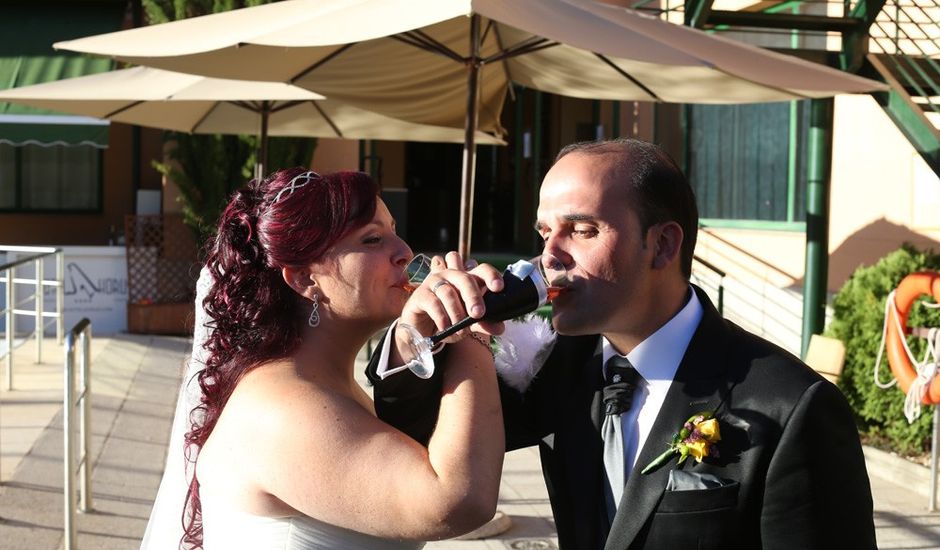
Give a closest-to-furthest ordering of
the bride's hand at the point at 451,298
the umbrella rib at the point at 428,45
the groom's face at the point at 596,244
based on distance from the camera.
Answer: the bride's hand at the point at 451,298 < the groom's face at the point at 596,244 < the umbrella rib at the point at 428,45

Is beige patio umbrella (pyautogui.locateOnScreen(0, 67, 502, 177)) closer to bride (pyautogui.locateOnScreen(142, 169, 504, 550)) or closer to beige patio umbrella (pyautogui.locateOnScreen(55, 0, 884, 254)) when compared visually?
beige patio umbrella (pyautogui.locateOnScreen(55, 0, 884, 254))

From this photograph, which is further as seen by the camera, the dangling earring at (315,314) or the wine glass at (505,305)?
the dangling earring at (315,314)

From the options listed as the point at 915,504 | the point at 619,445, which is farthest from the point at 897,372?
the point at 619,445

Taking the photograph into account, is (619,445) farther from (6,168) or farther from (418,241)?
(418,241)

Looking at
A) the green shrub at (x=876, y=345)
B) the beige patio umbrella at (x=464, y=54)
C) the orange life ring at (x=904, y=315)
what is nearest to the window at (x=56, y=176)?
the beige patio umbrella at (x=464, y=54)

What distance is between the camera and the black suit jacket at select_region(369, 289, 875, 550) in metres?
1.95

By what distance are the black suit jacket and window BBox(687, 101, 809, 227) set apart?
9.96 metres

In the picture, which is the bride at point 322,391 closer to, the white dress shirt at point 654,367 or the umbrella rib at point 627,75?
the white dress shirt at point 654,367

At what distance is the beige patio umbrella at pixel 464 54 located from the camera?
196 inches

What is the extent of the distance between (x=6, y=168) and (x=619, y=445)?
16.4 metres

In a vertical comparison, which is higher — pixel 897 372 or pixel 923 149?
pixel 923 149

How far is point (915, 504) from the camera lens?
679cm

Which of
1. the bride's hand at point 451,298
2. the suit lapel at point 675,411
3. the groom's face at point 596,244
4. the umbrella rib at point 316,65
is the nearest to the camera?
the bride's hand at point 451,298

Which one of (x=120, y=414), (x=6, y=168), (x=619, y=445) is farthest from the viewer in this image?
(x=6, y=168)
